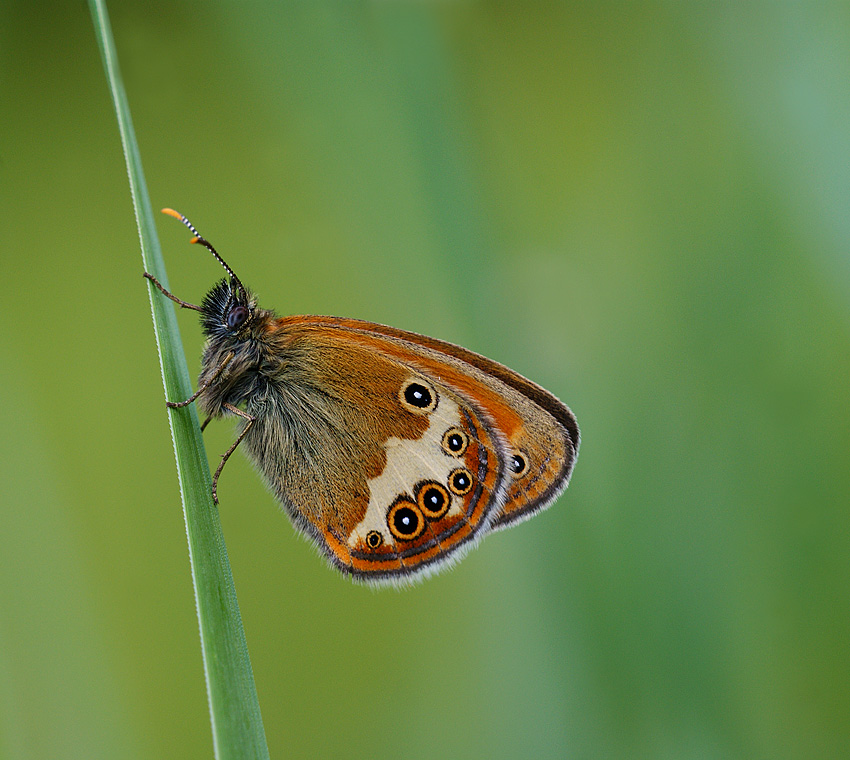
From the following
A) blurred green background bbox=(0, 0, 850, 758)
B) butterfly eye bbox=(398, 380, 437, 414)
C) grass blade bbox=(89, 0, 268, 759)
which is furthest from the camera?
butterfly eye bbox=(398, 380, 437, 414)

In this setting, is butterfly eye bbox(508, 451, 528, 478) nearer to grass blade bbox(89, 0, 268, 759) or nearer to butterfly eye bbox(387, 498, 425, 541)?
butterfly eye bbox(387, 498, 425, 541)

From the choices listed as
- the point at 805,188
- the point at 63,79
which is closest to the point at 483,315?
the point at 805,188

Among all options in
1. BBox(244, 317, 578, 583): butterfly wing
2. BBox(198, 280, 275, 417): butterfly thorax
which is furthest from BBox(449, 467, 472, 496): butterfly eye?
BBox(198, 280, 275, 417): butterfly thorax

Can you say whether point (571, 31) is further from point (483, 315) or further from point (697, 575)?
point (697, 575)

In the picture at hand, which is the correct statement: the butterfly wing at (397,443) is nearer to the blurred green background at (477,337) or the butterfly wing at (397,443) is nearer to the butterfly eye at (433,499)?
the butterfly eye at (433,499)

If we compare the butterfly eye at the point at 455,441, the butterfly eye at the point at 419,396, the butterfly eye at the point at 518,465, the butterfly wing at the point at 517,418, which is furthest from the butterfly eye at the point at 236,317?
the butterfly eye at the point at 518,465

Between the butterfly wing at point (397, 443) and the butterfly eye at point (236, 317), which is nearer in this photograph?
the butterfly wing at point (397, 443)
